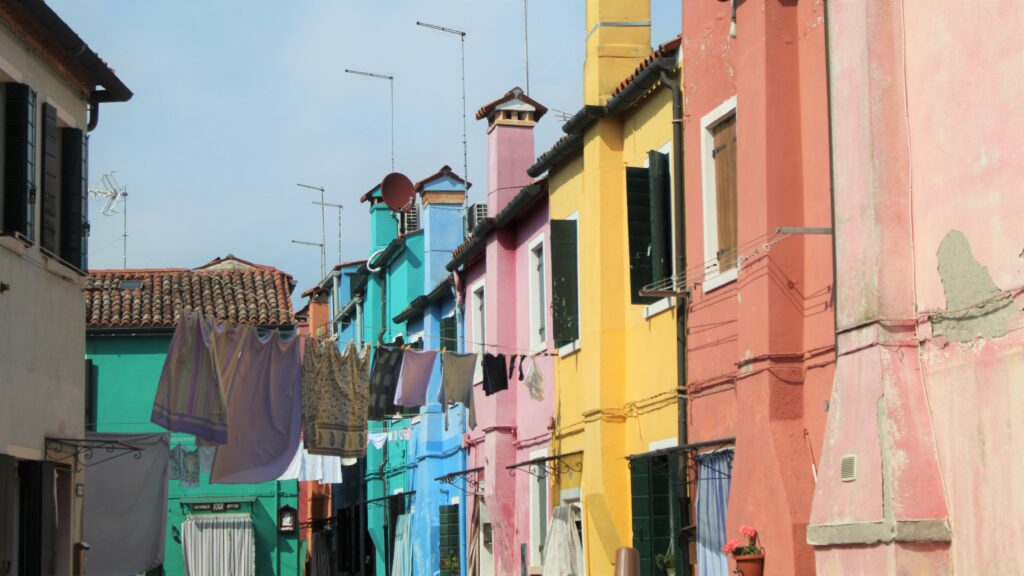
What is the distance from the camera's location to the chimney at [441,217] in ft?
107

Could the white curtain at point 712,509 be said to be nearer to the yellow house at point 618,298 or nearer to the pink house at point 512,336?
the yellow house at point 618,298

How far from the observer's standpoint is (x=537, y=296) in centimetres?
2266

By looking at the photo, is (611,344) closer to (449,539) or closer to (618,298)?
(618,298)

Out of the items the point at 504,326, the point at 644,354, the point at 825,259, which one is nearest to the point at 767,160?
the point at 825,259

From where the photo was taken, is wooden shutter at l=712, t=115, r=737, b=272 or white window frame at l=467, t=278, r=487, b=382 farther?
white window frame at l=467, t=278, r=487, b=382

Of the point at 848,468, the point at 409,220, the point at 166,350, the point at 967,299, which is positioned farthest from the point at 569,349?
the point at 409,220

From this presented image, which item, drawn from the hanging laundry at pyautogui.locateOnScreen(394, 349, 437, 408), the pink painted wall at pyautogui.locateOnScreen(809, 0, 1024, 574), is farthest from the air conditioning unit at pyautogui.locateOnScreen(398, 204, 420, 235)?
the pink painted wall at pyautogui.locateOnScreen(809, 0, 1024, 574)

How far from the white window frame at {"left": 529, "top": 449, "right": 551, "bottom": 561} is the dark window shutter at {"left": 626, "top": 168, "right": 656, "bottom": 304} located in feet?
17.3

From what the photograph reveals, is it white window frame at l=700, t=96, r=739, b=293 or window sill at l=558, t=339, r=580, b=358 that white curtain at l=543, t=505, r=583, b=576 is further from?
white window frame at l=700, t=96, r=739, b=293

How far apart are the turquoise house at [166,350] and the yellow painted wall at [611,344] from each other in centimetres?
1561

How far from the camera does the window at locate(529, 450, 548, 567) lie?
21.8 meters

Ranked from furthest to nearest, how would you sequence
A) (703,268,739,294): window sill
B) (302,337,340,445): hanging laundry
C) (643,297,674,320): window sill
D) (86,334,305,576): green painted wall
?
(86,334,305,576): green painted wall → (302,337,340,445): hanging laundry → (643,297,674,320): window sill → (703,268,739,294): window sill

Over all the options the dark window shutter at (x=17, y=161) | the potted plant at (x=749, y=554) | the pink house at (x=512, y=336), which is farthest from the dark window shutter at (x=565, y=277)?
the potted plant at (x=749, y=554)

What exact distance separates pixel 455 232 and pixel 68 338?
52.6 feet
